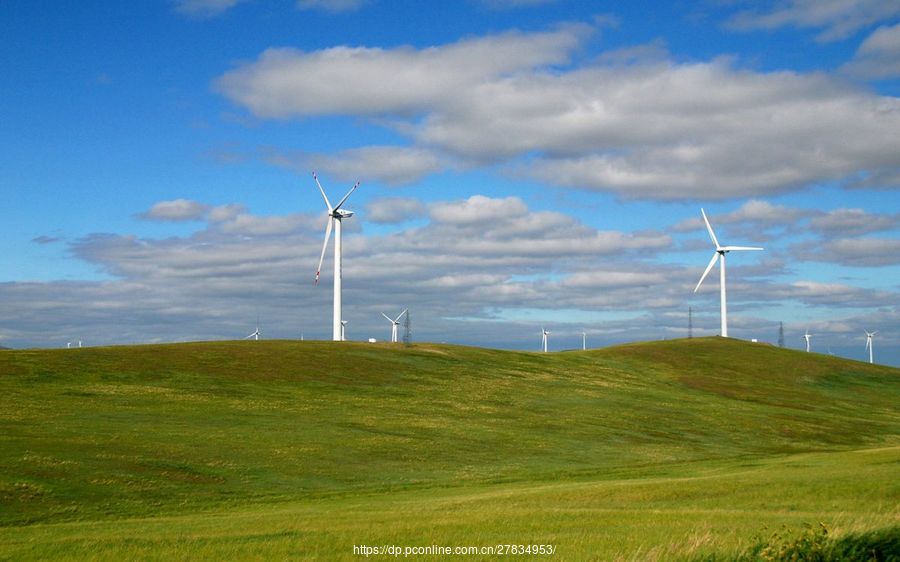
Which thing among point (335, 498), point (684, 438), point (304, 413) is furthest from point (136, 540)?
point (684, 438)

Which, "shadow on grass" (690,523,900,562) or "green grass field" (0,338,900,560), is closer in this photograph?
"shadow on grass" (690,523,900,562)

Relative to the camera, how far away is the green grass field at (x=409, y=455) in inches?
858

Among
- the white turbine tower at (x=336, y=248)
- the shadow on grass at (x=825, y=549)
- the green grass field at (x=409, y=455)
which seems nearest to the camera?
the shadow on grass at (x=825, y=549)

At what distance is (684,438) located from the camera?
222 ft

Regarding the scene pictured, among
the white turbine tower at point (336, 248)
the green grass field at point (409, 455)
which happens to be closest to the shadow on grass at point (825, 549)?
the green grass field at point (409, 455)

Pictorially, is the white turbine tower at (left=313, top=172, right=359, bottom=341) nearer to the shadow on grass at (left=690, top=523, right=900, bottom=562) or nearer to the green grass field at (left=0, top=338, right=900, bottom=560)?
the green grass field at (left=0, top=338, right=900, bottom=560)

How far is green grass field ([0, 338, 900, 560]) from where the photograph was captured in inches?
858

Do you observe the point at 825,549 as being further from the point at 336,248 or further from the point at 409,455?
the point at 336,248

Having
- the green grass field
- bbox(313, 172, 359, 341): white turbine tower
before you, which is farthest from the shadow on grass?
bbox(313, 172, 359, 341): white turbine tower

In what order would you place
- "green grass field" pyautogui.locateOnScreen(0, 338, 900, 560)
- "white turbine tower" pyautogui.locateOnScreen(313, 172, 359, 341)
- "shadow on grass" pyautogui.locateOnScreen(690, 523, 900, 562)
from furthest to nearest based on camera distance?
"white turbine tower" pyautogui.locateOnScreen(313, 172, 359, 341), "green grass field" pyautogui.locateOnScreen(0, 338, 900, 560), "shadow on grass" pyautogui.locateOnScreen(690, 523, 900, 562)

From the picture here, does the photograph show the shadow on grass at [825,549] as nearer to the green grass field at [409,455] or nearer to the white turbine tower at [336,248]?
the green grass field at [409,455]

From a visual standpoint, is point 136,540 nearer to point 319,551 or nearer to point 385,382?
point 319,551

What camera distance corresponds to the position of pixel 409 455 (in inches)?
2066

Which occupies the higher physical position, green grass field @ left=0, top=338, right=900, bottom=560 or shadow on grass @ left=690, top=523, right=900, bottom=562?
shadow on grass @ left=690, top=523, right=900, bottom=562
